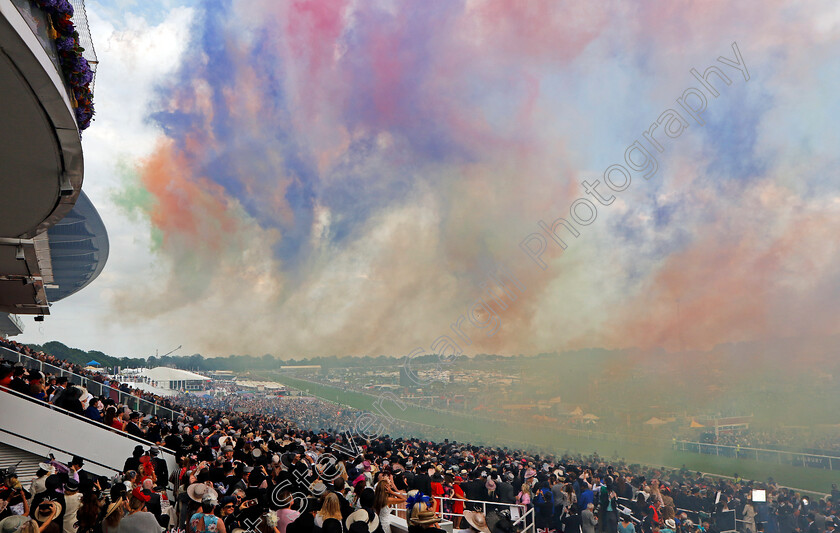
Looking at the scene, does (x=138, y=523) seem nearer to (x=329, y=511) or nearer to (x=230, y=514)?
(x=230, y=514)

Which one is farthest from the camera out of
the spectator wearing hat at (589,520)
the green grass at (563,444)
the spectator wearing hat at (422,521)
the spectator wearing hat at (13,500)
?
the green grass at (563,444)

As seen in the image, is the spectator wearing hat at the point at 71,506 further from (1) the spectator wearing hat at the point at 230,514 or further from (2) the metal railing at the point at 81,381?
(2) the metal railing at the point at 81,381

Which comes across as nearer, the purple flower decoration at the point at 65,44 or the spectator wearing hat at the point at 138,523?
the spectator wearing hat at the point at 138,523

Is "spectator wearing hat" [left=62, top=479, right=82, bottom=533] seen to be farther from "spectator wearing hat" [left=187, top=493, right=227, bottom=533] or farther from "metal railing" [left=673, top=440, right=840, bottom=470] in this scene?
"metal railing" [left=673, top=440, right=840, bottom=470]

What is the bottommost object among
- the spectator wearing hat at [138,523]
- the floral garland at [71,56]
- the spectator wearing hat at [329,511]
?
the spectator wearing hat at [138,523]

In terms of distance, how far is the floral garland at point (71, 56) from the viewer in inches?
196

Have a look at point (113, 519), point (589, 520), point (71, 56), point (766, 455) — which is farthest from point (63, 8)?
point (766, 455)

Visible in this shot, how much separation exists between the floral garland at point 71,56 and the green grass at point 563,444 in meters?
29.5

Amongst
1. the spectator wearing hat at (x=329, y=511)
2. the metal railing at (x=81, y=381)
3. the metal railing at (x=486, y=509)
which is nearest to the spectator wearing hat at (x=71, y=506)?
the spectator wearing hat at (x=329, y=511)

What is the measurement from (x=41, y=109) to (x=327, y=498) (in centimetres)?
469

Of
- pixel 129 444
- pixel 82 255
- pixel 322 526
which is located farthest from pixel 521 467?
pixel 82 255

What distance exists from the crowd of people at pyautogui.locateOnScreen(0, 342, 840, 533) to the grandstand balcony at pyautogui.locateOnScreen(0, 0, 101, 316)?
366cm

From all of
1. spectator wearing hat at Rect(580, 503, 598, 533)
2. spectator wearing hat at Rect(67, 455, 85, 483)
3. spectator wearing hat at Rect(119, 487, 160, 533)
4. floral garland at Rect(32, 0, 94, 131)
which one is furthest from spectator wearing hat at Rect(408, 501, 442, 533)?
spectator wearing hat at Rect(67, 455, 85, 483)

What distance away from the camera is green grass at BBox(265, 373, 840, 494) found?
26155 millimetres
